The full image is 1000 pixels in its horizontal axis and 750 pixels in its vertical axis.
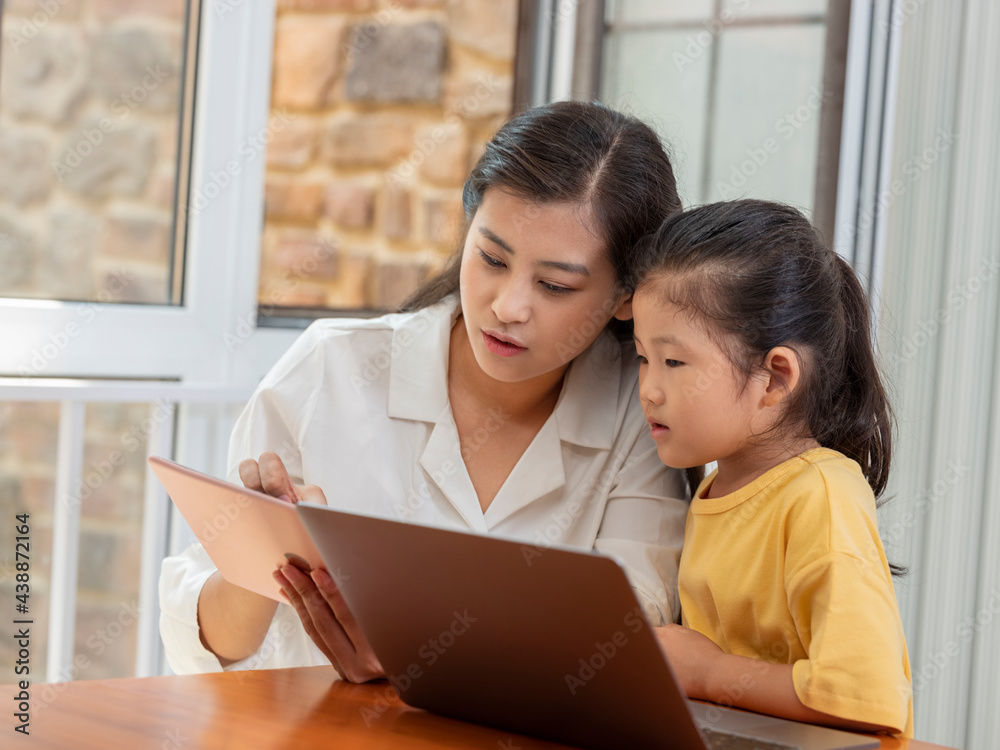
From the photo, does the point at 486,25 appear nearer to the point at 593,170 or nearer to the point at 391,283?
the point at 391,283

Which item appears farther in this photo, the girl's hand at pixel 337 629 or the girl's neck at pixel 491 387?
the girl's neck at pixel 491 387

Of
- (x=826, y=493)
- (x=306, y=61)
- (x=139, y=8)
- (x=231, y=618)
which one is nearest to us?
(x=826, y=493)

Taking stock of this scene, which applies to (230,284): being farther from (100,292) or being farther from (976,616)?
(976,616)

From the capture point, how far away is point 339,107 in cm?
251

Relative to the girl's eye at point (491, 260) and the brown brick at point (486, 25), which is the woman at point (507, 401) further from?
the brown brick at point (486, 25)

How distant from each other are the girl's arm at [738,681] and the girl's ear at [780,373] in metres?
0.26

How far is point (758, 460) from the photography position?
3.70ft

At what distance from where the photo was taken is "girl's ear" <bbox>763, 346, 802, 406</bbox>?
1.09 m

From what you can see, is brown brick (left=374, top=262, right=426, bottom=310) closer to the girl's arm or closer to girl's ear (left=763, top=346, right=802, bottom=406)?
girl's ear (left=763, top=346, right=802, bottom=406)

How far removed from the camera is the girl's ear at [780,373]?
109cm

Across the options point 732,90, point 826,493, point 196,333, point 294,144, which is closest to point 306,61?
point 294,144

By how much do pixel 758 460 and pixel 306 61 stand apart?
174cm

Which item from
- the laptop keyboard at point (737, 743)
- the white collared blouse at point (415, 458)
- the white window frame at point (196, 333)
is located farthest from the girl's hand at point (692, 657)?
the white window frame at point (196, 333)

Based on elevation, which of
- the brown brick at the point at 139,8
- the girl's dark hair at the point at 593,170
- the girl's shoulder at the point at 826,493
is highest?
the brown brick at the point at 139,8
